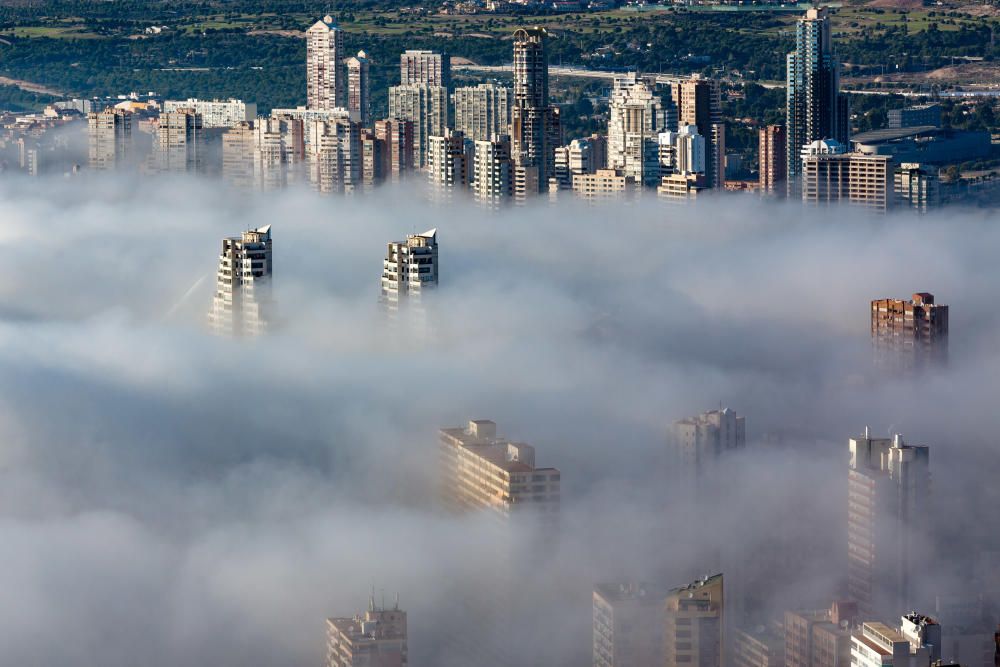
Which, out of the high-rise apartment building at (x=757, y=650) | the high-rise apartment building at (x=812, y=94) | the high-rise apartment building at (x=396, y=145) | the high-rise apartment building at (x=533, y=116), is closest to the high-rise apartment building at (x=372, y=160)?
the high-rise apartment building at (x=396, y=145)

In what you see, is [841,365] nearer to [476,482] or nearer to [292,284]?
[292,284]

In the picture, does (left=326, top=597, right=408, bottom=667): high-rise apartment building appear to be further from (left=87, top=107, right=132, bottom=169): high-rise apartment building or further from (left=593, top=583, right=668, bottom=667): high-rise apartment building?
(left=87, top=107, right=132, bottom=169): high-rise apartment building

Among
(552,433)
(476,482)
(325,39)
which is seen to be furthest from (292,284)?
(325,39)

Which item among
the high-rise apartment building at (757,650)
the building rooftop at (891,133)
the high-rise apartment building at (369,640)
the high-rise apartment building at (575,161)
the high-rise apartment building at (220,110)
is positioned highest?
the high-rise apartment building at (220,110)

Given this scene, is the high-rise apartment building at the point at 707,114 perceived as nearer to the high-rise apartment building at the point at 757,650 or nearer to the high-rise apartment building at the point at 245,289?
the high-rise apartment building at the point at 245,289

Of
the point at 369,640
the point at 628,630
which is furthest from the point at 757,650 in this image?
the point at 369,640

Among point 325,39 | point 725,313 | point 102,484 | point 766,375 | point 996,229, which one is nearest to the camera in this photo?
point 102,484
